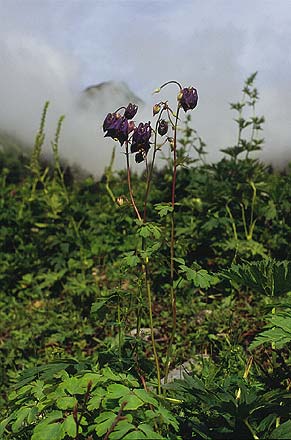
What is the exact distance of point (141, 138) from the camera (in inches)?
76.8

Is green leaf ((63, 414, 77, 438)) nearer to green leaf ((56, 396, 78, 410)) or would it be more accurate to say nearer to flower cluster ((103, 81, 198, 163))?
green leaf ((56, 396, 78, 410))

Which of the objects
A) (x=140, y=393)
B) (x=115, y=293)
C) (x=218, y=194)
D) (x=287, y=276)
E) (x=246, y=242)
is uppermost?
(x=218, y=194)

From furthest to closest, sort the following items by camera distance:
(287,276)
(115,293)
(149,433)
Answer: (115,293)
(287,276)
(149,433)

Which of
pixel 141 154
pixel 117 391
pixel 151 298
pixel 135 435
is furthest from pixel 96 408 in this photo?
pixel 151 298

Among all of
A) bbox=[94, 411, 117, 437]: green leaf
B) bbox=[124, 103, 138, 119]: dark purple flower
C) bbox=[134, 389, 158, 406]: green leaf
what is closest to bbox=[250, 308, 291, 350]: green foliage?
bbox=[134, 389, 158, 406]: green leaf

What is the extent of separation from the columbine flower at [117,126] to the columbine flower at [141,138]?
0.10 ft

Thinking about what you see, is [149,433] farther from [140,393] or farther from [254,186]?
[254,186]

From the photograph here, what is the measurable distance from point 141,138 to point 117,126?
8cm

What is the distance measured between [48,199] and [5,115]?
9.56 ft

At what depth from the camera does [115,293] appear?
202 centimetres

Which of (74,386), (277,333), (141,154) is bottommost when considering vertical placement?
(74,386)

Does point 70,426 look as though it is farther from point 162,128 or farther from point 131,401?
point 162,128

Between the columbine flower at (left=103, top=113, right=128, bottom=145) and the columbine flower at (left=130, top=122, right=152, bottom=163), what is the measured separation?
3 centimetres

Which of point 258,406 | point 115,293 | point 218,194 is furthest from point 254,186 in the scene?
point 258,406
